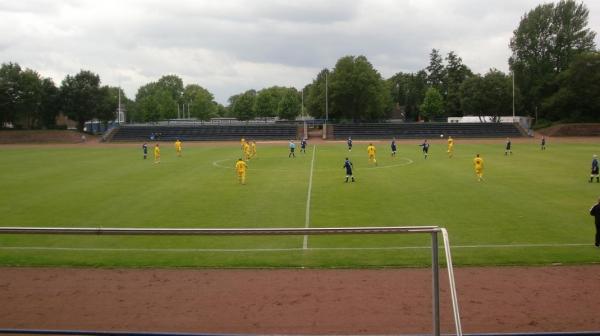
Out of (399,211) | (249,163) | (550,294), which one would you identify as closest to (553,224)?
(399,211)

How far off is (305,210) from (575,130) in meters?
75.8

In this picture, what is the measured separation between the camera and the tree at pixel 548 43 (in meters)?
96.8

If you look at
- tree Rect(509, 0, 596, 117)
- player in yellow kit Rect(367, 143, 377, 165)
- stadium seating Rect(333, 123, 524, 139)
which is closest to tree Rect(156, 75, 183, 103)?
stadium seating Rect(333, 123, 524, 139)

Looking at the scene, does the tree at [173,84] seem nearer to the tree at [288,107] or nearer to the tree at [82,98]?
the tree at [288,107]

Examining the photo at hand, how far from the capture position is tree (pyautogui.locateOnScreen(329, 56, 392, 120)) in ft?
338

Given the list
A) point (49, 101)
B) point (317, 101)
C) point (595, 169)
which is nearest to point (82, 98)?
point (49, 101)

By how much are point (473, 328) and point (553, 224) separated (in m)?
11.4

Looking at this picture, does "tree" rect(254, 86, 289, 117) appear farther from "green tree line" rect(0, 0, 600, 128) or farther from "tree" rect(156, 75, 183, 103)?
"tree" rect(156, 75, 183, 103)

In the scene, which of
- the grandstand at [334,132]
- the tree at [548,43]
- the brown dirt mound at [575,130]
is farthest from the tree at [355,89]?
the brown dirt mound at [575,130]

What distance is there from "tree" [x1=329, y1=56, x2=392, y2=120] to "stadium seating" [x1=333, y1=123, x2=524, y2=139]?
1208 cm

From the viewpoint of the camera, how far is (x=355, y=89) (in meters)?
104

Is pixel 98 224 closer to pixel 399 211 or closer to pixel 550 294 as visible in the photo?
pixel 399 211

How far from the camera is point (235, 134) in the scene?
89188 millimetres

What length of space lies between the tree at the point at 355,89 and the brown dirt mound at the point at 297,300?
91.1 m
